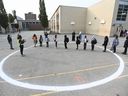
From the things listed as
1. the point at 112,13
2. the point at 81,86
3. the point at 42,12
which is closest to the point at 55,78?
the point at 81,86

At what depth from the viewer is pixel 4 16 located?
38.7 meters

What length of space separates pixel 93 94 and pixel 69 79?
1629 millimetres

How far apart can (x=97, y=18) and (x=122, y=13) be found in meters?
5.78

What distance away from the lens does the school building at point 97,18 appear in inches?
928

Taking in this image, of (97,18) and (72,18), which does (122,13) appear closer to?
(97,18)

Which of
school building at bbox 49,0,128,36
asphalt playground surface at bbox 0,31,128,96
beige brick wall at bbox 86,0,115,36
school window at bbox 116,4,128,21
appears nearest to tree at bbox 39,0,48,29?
school building at bbox 49,0,128,36

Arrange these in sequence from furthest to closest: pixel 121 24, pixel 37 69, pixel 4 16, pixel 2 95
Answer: pixel 4 16 < pixel 121 24 < pixel 37 69 < pixel 2 95

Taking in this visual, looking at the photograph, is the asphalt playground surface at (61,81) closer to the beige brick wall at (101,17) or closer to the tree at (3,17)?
the beige brick wall at (101,17)

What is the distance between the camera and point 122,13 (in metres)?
24.2

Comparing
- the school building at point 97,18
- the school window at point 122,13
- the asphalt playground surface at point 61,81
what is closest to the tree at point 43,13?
the school building at point 97,18

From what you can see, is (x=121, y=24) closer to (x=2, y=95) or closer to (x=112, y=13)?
(x=112, y=13)

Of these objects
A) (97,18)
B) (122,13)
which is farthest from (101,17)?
(122,13)

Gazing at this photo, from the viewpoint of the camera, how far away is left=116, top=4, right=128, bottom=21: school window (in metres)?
23.7

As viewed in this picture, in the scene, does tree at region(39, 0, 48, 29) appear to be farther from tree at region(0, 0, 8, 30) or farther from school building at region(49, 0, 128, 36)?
tree at region(0, 0, 8, 30)
